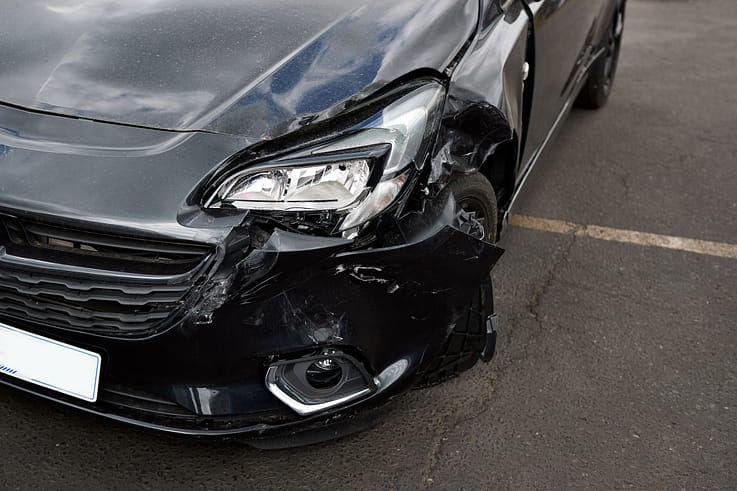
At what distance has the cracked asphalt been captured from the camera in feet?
6.81

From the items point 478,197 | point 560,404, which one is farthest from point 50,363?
point 560,404

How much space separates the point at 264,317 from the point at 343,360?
24 centimetres

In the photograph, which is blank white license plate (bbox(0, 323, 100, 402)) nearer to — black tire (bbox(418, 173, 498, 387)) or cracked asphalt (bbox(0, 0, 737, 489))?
cracked asphalt (bbox(0, 0, 737, 489))

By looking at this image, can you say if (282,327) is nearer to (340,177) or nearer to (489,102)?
(340,177)

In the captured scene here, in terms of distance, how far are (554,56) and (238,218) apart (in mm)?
1710

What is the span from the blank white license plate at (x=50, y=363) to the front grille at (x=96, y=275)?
7cm

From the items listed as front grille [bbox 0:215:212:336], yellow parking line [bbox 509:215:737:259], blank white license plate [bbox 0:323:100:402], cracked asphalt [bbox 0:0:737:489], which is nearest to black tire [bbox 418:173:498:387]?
cracked asphalt [bbox 0:0:737:489]

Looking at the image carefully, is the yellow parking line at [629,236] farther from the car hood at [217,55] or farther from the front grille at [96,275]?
the front grille at [96,275]

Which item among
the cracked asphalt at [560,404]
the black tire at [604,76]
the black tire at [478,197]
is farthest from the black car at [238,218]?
the black tire at [604,76]

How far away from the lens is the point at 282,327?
67.7 inches

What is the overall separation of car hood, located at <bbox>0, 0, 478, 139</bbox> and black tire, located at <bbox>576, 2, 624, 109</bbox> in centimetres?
266

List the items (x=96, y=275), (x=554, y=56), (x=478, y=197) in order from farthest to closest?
(x=554, y=56) < (x=478, y=197) < (x=96, y=275)

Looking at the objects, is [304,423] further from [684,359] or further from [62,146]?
[684,359]

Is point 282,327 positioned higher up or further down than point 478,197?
higher up
